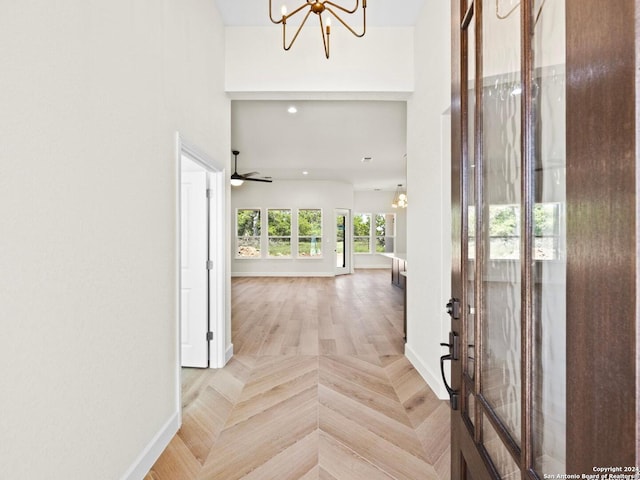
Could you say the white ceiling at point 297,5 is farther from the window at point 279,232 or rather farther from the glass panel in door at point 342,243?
the glass panel in door at point 342,243

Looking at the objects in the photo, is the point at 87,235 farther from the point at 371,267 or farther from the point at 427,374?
the point at 371,267

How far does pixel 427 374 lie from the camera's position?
113 inches

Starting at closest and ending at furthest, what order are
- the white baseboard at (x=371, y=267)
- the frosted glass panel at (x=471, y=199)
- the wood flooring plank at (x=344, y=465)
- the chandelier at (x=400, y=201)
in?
1. the frosted glass panel at (x=471, y=199)
2. the wood flooring plank at (x=344, y=465)
3. the chandelier at (x=400, y=201)
4. the white baseboard at (x=371, y=267)

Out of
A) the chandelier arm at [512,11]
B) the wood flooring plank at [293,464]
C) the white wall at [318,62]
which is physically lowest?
the wood flooring plank at [293,464]

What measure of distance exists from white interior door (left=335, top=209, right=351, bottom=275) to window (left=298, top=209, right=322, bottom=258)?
62 cm

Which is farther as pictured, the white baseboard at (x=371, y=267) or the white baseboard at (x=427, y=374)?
the white baseboard at (x=371, y=267)

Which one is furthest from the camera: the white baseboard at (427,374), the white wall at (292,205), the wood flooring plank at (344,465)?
the white wall at (292,205)

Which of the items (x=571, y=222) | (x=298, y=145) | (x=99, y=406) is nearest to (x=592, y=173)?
(x=571, y=222)

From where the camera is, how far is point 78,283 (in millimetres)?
1304

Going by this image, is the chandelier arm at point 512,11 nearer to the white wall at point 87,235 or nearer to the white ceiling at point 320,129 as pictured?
the white wall at point 87,235

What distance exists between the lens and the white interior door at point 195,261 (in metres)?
3.08

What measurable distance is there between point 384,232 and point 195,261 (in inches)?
393

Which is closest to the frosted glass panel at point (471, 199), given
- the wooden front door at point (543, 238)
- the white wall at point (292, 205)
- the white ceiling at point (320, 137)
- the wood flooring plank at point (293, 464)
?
the wooden front door at point (543, 238)

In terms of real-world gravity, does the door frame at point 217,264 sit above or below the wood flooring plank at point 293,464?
above
